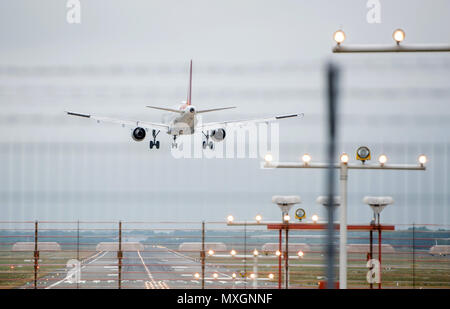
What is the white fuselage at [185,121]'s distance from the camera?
41844mm

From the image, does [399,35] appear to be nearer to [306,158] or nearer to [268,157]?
[306,158]

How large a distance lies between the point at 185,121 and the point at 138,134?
271 inches

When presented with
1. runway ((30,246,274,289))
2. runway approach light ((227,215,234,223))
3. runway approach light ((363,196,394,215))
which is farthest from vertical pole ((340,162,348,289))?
runway ((30,246,274,289))

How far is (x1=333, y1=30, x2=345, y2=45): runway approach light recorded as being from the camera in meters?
11.1

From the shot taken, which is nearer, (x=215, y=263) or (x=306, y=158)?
(x=306, y=158)

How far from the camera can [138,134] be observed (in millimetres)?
37031

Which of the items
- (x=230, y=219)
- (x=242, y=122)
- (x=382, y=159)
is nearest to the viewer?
(x=382, y=159)

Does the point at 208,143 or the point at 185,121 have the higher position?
the point at 185,121

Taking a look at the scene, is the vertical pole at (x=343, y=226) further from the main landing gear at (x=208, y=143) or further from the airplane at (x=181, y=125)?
the airplane at (x=181, y=125)

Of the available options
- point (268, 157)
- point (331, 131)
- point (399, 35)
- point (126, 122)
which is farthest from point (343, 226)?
point (126, 122)

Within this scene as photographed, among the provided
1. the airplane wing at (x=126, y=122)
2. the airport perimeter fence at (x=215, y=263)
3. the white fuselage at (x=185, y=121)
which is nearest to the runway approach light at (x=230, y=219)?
the airport perimeter fence at (x=215, y=263)

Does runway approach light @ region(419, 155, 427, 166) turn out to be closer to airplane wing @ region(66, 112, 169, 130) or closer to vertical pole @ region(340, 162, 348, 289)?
vertical pole @ region(340, 162, 348, 289)
